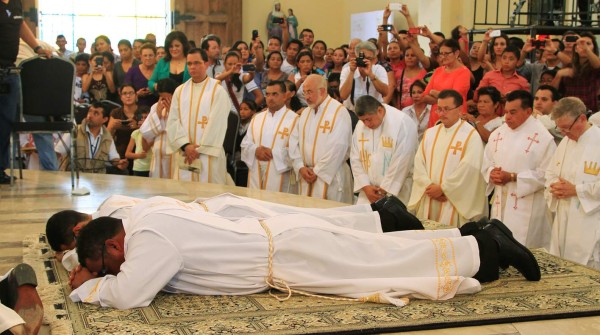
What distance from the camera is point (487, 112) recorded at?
281 inches

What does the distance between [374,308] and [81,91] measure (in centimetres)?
740

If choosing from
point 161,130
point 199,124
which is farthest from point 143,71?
point 199,124

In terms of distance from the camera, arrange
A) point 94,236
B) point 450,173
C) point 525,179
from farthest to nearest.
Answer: point 450,173
point 525,179
point 94,236

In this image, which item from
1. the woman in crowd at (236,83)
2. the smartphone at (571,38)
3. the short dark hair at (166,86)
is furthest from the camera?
the woman in crowd at (236,83)

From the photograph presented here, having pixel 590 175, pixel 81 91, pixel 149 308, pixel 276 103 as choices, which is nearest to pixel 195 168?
pixel 276 103

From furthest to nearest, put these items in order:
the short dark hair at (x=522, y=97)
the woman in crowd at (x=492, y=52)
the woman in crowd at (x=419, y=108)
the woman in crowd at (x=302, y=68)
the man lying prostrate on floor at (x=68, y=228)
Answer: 1. the woman in crowd at (x=302, y=68)
2. the woman in crowd at (x=492, y=52)
3. the woman in crowd at (x=419, y=108)
4. the short dark hair at (x=522, y=97)
5. the man lying prostrate on floor at (x=68, y=228)

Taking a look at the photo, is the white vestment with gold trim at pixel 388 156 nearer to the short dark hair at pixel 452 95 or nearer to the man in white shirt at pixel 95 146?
the short dark hair at pixel 452 95

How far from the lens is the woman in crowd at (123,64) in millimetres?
10344

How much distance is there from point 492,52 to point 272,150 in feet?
8.18

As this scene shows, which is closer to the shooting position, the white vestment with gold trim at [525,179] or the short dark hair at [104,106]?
the white vestment with gold trim at [525,179]

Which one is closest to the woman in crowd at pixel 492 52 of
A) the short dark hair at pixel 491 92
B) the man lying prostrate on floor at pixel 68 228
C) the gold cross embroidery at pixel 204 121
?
the short dark hair at pixel 491 92

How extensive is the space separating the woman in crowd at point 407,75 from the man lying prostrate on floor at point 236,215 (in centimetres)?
363

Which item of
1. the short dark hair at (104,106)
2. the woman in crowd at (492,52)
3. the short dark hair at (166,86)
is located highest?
the woman in crowd at (492,52)

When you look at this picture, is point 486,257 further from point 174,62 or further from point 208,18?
point 208,18
